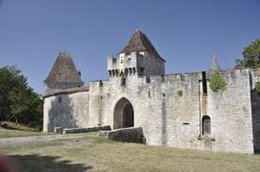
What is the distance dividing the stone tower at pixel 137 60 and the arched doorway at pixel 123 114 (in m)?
2.34

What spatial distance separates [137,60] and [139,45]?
280 cm

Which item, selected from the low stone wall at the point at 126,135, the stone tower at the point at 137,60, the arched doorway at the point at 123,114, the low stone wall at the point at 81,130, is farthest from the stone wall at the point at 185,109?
the low stone wall at the point at 81,130

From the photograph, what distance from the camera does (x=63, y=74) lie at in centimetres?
3850

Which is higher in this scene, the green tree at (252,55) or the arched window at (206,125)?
the green tree at (252,55)

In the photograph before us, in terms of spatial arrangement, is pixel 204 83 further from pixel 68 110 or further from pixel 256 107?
pixel 68 110

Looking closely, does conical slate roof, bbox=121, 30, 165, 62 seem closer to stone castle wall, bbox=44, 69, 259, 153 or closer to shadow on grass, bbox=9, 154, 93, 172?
stone castle wall, bbox=44, 69, 259, 153

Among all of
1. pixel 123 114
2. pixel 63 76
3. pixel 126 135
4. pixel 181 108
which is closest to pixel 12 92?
pixel 63 76

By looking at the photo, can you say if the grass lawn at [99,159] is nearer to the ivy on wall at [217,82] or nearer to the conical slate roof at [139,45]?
the ivy on wall at [217,82]

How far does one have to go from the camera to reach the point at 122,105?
88.8ft

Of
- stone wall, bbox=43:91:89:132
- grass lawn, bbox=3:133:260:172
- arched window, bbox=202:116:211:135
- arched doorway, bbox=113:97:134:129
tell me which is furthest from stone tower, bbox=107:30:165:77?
grass lawn, bbox=3:133:260:172

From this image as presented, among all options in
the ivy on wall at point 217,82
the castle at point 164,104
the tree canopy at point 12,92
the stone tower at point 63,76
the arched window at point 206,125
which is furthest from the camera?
the stone tower at point 63,76

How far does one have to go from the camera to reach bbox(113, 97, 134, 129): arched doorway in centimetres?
2675

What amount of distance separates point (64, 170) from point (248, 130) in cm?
1359

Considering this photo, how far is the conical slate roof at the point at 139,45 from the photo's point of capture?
2814 cm
